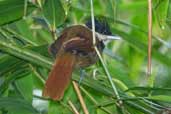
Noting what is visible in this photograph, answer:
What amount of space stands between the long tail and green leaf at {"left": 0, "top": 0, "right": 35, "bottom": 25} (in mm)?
186

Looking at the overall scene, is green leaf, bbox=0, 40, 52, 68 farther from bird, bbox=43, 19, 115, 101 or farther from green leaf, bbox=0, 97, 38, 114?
green leaf, bbox=0, 97, 38, 114

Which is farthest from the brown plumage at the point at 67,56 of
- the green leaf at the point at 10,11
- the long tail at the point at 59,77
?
the green leaf at the point at 10,11

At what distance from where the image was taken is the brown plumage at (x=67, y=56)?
1579 millimetres

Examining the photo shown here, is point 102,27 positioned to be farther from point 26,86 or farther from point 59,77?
point 59,77

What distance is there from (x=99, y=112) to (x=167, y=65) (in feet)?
2.14

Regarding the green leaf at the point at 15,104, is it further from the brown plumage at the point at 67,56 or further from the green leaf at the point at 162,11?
the green leaf at the point at 162,11

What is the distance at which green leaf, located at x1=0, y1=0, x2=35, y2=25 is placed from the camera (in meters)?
1.75

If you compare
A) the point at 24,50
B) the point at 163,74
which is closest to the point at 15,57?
the point at 24,50

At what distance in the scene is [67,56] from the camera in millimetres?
1707

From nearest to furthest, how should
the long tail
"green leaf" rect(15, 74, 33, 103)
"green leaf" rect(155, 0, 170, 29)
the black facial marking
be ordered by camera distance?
the long tail < "green leaf" rect(155, 0, 170, 29) < "green leaf" rect(15, 74, 33, 103) < the black facial marking

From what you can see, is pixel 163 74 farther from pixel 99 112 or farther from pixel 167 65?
pixel 99 112

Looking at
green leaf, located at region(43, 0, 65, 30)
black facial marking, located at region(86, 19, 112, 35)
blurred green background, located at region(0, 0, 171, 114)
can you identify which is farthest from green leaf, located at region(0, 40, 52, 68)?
black facial marking, located at region(86, 19, 112, 35)

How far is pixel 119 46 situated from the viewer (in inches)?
116

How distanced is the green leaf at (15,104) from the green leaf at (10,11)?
219 mm
